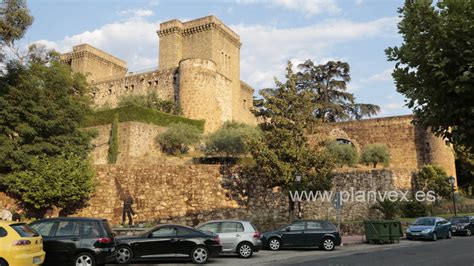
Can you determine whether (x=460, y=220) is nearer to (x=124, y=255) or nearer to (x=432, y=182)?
(x=432, y=182)

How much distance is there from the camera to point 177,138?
120ft

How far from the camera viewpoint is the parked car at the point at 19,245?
8.54 meters

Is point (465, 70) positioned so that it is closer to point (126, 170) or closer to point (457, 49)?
point (457, 49)

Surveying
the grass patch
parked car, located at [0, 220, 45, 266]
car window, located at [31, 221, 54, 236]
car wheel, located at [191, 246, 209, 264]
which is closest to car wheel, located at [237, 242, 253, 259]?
car wheel, located at [191, 246, 209, 264]

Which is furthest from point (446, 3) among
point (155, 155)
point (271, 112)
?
point (155, 155)

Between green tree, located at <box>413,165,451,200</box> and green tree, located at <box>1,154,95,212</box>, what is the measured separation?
23943 mm

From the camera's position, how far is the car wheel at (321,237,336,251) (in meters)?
16.0

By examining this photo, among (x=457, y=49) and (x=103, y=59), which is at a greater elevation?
(x=103, y=59)

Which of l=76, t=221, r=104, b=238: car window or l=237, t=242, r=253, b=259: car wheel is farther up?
l=76, t=221, r=104, b=238: car window

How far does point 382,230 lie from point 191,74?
1213 inches

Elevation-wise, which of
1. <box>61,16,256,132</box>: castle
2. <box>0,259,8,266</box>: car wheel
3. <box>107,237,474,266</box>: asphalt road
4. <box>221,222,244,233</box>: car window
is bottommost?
<box>107,237,474,266</box>: asphalt road

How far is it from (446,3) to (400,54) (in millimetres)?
1041

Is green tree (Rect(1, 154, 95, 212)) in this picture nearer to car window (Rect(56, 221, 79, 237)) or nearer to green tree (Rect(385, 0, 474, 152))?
car window (Rect(56, 221, 79, 237))

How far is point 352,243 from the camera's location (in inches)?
740
